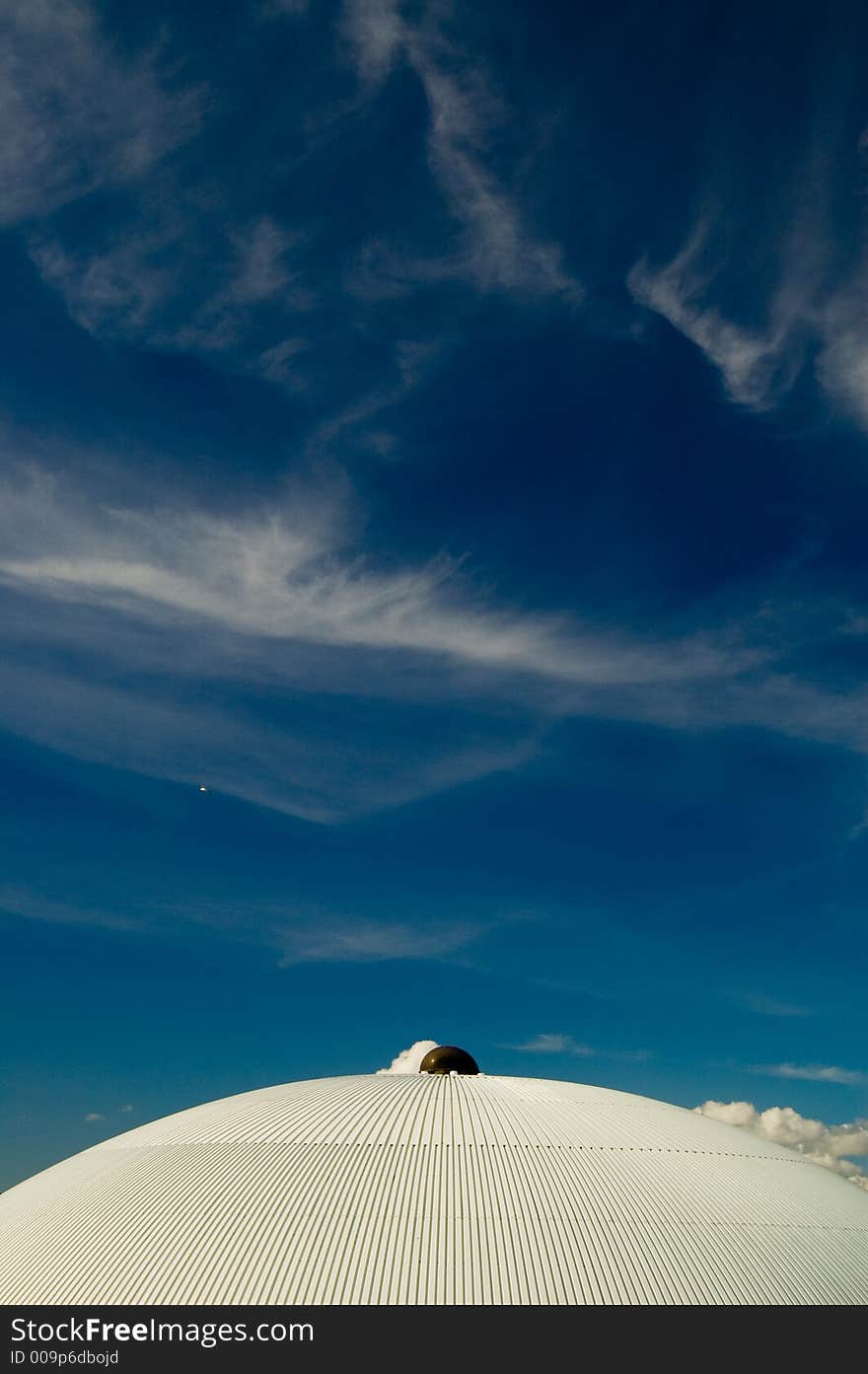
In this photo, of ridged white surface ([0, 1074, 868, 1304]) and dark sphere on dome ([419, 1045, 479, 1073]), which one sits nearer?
ridged white surface ([0, 1074, 868, 1304])

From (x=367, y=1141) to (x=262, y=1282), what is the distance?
11.1 metres

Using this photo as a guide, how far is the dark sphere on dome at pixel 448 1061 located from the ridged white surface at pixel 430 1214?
555 cm

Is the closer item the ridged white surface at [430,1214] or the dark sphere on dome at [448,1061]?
the ridged white surface at [430,1214]

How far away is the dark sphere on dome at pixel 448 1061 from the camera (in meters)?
63.8

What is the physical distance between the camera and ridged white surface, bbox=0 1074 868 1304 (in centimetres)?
3812

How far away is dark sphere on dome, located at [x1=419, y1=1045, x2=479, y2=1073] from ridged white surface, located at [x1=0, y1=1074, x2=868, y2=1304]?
5.55 m

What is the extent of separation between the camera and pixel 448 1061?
64.1 m

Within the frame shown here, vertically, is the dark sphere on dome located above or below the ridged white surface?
above

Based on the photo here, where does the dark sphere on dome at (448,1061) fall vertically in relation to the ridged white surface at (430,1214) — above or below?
above

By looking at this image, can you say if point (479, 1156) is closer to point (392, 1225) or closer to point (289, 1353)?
point (392, 1225)

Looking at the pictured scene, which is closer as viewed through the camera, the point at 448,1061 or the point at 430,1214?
the point at 430,1214

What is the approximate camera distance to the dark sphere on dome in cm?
6381

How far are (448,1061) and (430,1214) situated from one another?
77.2 ft

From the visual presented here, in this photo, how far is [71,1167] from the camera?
5734cm
